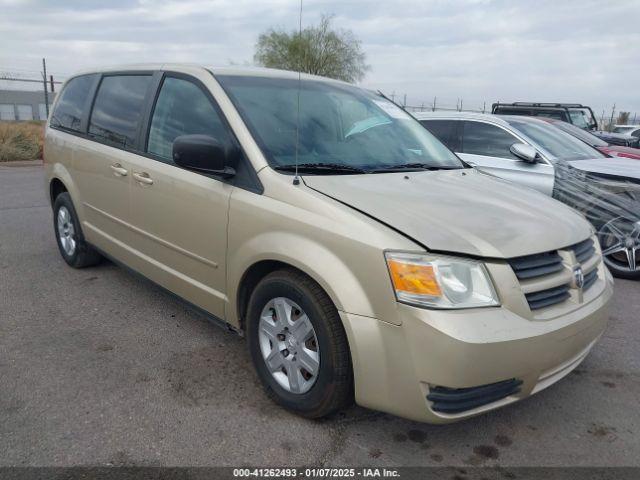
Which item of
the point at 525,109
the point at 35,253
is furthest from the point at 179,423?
the point at 525,109

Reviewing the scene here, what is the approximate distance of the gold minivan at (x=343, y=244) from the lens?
2234 mm

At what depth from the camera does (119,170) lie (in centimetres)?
383

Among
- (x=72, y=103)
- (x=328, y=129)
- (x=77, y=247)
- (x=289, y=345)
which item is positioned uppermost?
(x=72, y=103)

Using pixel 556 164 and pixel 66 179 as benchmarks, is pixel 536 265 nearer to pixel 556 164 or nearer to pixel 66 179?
pixel 556 164

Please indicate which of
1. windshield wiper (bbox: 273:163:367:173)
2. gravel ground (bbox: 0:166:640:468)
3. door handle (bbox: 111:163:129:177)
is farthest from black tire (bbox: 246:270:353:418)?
door handle (bbox: 111:163:129:177)

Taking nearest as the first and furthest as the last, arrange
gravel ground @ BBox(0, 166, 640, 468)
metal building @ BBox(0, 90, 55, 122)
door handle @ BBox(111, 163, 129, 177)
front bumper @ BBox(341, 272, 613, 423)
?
front bumper @ BBox(341, 272, 613, 423) → gravel ground @ BBox(0, 166, 640, 468) → door handle @ BBox(111, 163, 129, 177) → metal building @ BBox(0, 90, 55, 122)

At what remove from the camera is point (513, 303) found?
7.47ft

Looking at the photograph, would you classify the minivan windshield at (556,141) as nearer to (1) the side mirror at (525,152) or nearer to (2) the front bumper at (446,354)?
(1) the side mirror at (525,152)

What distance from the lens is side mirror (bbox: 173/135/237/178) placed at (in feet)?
9.07

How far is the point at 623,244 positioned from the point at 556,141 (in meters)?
1.88

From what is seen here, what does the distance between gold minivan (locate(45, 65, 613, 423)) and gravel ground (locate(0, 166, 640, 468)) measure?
9.8 inches

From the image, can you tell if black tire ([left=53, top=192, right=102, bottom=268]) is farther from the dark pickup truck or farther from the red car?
the dark pickup truck

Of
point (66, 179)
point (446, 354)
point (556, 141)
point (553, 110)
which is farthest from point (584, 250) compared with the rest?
point (553, 110)

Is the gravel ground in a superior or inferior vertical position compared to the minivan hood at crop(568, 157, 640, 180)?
inferior
